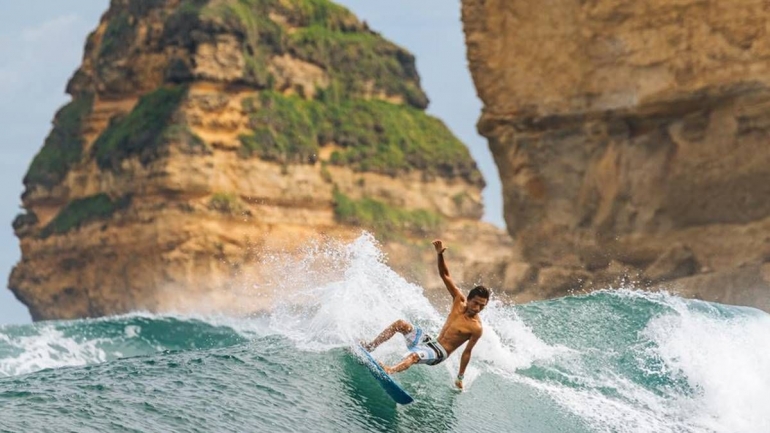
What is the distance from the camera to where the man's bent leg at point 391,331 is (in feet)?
43.4

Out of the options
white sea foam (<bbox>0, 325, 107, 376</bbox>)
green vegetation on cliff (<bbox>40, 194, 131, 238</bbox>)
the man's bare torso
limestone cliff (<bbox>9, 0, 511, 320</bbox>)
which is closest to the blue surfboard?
the man's bare torso

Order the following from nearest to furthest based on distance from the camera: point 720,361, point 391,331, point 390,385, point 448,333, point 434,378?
point 390,385
point 391,331
point 448,333
point 434,378
point 720,361

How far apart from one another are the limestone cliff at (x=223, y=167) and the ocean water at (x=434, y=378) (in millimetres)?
36508

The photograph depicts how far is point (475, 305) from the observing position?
13383mm

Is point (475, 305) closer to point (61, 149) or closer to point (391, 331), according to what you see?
point (391, 331)

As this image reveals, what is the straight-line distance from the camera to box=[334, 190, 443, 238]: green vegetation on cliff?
63.0 metres

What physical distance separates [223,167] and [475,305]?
1763 inches

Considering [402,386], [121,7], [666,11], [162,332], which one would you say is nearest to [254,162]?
[121,7]

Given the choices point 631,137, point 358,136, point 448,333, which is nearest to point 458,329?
point 448,333

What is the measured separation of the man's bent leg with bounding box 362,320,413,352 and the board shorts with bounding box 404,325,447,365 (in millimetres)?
61

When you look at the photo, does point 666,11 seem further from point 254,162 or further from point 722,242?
point 254,162

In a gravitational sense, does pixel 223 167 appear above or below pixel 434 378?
above

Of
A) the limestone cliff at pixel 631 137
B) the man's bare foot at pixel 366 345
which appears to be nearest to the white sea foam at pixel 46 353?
the limestone cliff at pixel 631 137

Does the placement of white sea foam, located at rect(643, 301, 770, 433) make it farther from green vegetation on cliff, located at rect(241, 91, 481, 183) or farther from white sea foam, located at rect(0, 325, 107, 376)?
green vegetation on cliff, located at rect(241, 91, 481, 183)
